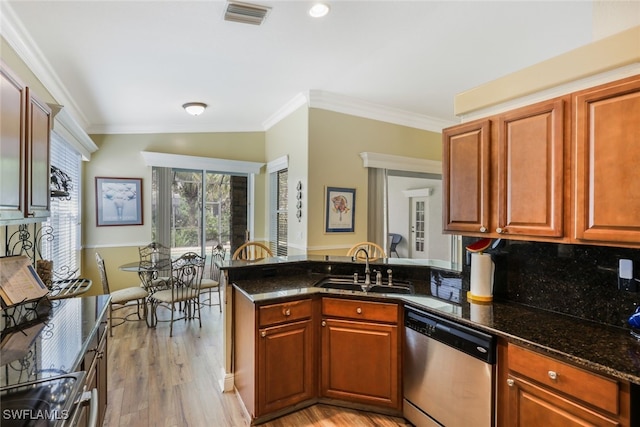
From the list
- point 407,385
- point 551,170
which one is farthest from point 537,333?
point 407,385

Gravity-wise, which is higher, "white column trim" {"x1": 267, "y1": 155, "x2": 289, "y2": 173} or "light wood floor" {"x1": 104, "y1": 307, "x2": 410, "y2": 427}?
"white column trim" {"x1": 267, "y1": 155, "x2": 289, "y2": 173}

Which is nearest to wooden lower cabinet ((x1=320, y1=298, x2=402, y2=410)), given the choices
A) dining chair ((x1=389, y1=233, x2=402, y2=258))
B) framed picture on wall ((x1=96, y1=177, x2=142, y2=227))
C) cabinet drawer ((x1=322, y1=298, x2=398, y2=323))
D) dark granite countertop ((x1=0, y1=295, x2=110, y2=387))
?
cabinet drawer ((x1=322, y1=298, x2=398, y2=323))

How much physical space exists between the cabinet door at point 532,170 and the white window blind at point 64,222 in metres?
3.95

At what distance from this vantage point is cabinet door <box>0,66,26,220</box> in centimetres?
155

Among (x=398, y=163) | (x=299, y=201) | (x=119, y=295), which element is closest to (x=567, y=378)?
(x=299, y=201)

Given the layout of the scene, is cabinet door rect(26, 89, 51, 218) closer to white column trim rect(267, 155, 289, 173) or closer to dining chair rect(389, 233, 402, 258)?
white column trim rect(267, 155, 289, 173)

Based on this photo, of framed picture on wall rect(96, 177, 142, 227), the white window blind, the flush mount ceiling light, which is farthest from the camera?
framed picture on wall rect(96, 177, 142, 227)

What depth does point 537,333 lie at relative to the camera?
165 cm

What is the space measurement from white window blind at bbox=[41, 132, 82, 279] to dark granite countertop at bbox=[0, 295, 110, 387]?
68.1 inches

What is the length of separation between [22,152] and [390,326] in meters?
2.48

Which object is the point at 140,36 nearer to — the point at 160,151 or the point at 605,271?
the point at 160,151

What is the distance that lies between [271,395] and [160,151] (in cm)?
453

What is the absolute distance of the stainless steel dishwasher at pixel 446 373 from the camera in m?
1.78

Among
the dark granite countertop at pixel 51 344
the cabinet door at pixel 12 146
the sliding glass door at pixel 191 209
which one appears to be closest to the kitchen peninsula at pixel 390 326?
the dark granite countertop at pixel 51 344
